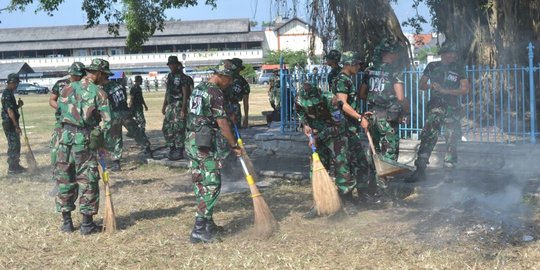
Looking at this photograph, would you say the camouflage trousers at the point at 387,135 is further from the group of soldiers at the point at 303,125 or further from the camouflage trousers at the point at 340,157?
the camouflage trousers at the point at 340,157

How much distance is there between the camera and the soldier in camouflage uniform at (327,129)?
20.4 ft

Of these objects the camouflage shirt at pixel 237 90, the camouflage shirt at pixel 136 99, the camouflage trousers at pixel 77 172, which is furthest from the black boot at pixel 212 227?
the camouflage shirt at pixel 136 99

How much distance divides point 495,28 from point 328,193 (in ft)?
20.0

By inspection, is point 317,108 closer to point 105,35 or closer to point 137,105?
point 137,105

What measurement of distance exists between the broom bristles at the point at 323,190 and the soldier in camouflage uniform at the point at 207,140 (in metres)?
0.90

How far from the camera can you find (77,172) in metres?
6.07

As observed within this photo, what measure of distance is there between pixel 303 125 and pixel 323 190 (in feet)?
A: 2.50

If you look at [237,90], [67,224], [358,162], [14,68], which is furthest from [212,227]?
[14,68]

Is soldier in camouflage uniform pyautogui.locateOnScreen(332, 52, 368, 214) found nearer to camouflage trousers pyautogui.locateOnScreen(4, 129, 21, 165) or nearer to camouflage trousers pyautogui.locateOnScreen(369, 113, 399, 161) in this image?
camouflage trousers pyautogui.locateOnScreen(369, 113, 399, 161)

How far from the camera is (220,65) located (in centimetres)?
571

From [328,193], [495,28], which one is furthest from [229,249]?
[495,28]

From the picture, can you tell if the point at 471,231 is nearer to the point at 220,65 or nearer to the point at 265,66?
the point at 220,65

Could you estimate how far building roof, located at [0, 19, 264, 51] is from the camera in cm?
7275

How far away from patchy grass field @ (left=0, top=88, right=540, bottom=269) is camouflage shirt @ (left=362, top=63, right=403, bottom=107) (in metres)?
1.22
